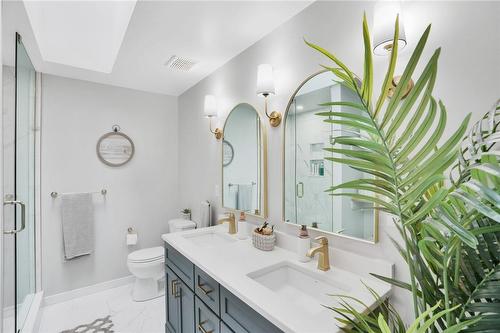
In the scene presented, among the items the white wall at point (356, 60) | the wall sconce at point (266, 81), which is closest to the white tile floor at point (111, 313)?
the white wall at point (356, 60)

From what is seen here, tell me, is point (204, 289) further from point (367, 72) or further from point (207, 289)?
point (367, 72)

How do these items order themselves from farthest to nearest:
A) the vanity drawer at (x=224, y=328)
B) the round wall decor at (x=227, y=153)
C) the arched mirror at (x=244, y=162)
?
the round wall decor at (x=227, y=153)
the arched mirror at (x=244, y=162)
the vanity drawer at (x=224, y=328)

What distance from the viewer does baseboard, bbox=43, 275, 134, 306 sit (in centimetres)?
247

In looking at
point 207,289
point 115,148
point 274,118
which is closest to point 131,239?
point 115,148

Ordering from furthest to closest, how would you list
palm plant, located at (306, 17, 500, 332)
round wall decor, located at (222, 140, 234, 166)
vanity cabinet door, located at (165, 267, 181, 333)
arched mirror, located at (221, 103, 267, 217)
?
round wall decor, located at (222, 140, 234, 166)
arched mirror, located at (221, 103, 267, 217)
vanity cabinet door, located at (165, 267, 181, 333)
palm plant, located at (306, 17, 500, 332)

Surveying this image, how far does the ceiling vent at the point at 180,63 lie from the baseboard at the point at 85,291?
7.90 feet

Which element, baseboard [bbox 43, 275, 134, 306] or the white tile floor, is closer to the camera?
the white tile floor

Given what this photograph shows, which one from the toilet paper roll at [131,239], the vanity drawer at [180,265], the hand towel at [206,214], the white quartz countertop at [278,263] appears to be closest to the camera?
the white quartz countertop at [278,263]

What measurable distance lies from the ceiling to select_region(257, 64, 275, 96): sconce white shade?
32cm

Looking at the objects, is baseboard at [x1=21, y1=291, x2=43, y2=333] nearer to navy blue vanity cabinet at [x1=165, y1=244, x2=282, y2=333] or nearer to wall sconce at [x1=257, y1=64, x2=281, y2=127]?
navy blue vanity cabinet at [x1=165, y1=244, x2=282, y2=333]

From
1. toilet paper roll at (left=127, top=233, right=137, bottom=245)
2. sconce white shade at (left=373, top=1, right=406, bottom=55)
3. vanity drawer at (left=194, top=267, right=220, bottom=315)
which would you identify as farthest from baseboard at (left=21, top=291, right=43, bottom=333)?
sconce white shade at (left=373, top=1, right=406, bottom=55)

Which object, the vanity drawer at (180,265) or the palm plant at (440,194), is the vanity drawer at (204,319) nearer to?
the vanity drawer at (180,265)

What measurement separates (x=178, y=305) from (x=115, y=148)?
1.96 meters

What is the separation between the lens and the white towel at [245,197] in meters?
1.92
